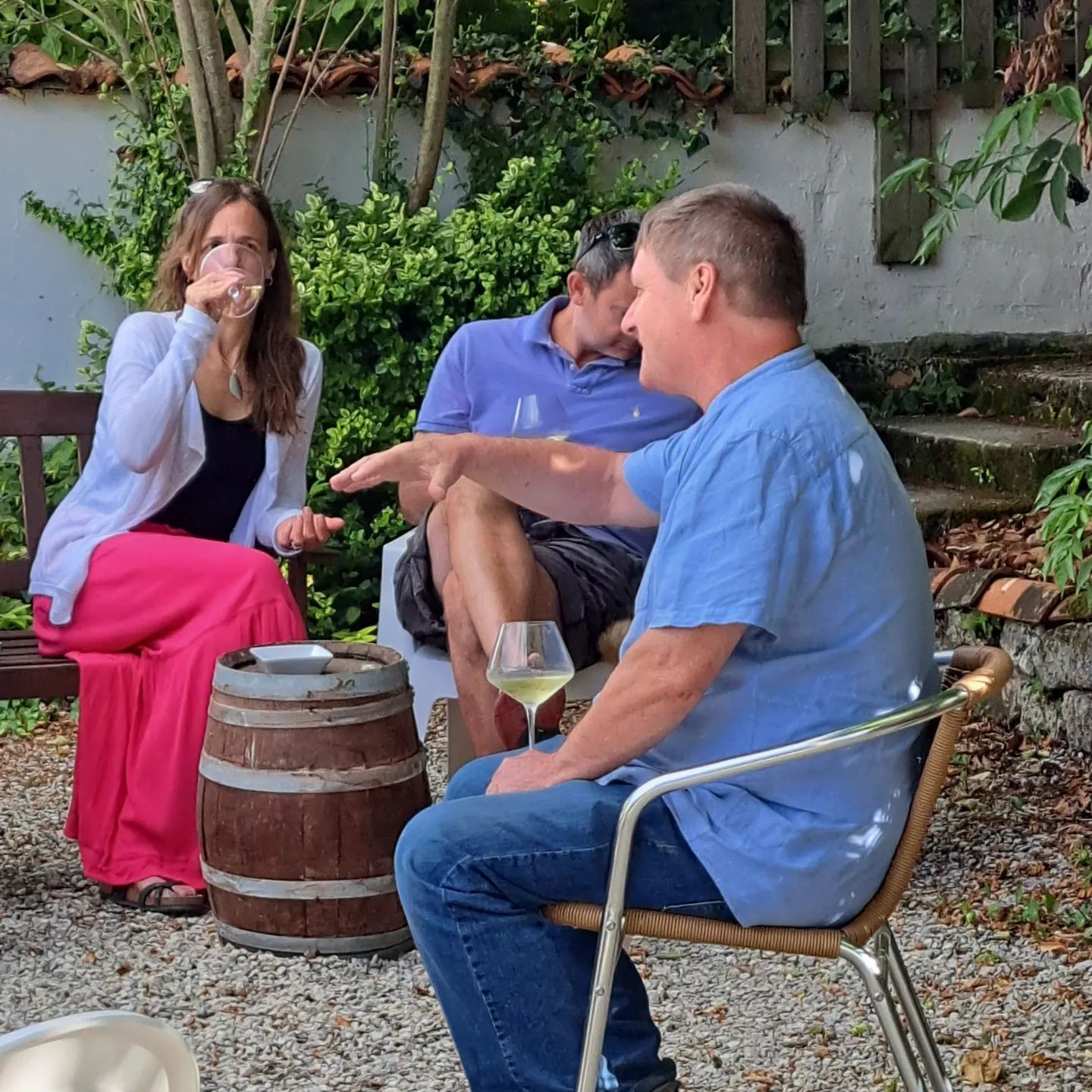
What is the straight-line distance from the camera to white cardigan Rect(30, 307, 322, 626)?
3.60 metres

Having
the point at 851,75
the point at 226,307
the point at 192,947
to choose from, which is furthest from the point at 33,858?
the point at 851,75

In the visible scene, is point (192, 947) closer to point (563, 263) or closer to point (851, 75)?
point (563, 263)

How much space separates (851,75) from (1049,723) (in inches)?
114

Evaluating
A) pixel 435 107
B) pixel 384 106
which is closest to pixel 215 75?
pixel 384 106

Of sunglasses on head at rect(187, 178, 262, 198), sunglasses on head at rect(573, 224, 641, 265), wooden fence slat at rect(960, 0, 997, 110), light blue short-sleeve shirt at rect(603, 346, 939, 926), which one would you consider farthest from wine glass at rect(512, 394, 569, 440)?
wooden fence slat at rect(960, 0, 997, 110)

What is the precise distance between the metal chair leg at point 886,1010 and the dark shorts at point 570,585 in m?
1.61

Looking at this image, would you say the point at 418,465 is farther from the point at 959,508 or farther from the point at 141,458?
the point at 959,508

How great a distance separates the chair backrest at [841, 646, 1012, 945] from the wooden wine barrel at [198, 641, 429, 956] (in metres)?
1.29

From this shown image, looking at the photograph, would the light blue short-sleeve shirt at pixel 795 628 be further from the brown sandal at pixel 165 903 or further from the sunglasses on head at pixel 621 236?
the brown sandal at pixel 165 903

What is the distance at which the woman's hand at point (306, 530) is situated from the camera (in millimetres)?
3717

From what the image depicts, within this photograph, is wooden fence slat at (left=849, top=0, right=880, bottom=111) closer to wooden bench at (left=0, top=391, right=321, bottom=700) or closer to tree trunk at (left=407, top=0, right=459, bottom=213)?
tree trunk at (left=407, top=0, right=459, bottom=213)

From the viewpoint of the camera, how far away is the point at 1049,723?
176 inches

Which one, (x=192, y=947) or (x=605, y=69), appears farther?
(x=605, y=69)

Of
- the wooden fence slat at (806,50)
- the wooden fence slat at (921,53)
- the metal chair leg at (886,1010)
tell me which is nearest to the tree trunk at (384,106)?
the wooden fence slat at (806,50)
